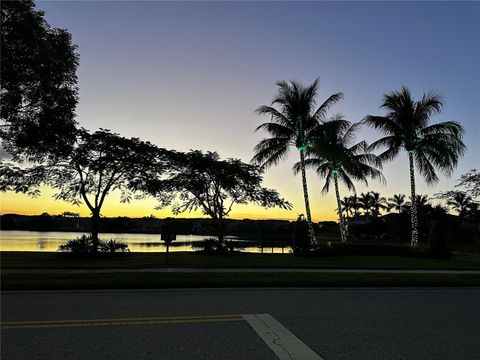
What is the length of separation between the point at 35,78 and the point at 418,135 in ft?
82.8

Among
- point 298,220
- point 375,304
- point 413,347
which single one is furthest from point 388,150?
point 413,347

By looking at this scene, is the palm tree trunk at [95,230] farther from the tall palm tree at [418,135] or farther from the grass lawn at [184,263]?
the tall palm tree at [418,135]

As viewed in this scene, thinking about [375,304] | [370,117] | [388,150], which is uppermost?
[370,117]

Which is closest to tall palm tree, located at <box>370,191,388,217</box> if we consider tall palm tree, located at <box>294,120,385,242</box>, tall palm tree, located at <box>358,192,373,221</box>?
tall palm tree, located at <box>358,192,373,221</box>

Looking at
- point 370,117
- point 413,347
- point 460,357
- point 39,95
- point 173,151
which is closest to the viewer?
point 460,357

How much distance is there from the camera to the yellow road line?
19.1 ft

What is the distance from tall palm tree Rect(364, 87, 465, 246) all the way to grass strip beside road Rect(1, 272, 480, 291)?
16044mm

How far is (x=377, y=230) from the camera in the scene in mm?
81438

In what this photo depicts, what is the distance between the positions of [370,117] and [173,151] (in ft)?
48.0

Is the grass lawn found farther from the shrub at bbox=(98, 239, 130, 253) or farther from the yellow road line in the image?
the yellow road line

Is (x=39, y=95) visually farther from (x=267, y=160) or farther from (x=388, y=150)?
(x=388, y=150)

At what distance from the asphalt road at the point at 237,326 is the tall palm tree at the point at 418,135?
19.8m

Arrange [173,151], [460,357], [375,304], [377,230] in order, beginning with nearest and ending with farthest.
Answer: [460,357], [375,304], [173,151], [377,230]

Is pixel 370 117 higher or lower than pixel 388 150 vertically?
higher
